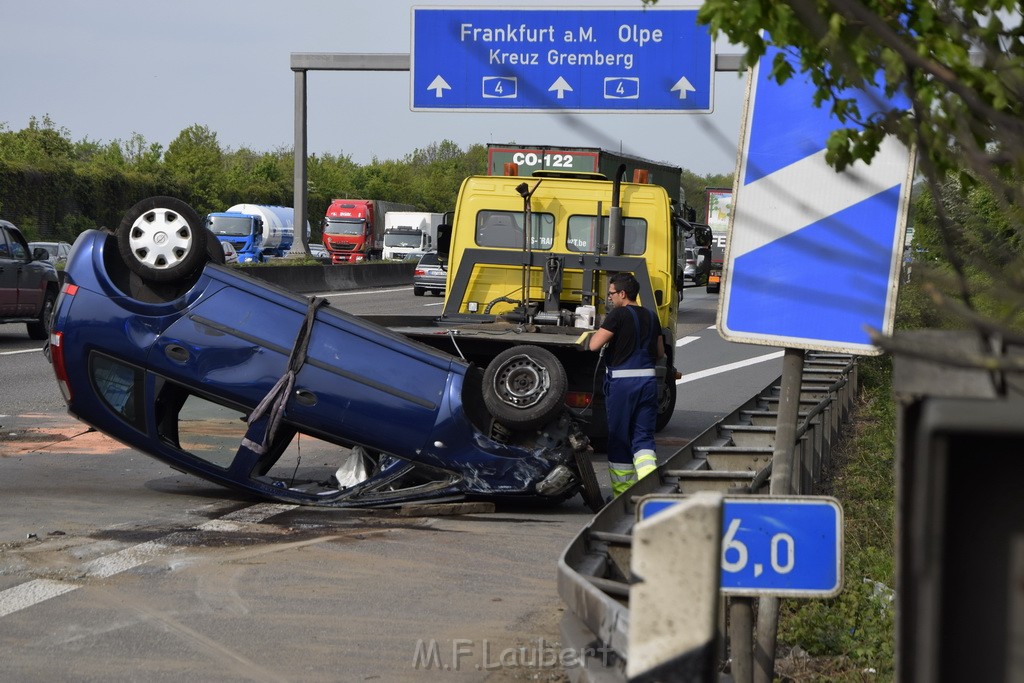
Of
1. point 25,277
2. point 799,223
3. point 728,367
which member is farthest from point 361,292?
point 799,223

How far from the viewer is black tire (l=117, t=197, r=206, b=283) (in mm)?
8672

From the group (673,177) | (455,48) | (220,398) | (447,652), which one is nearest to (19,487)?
(220,398)

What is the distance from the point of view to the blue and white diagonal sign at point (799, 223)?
4.11 metres

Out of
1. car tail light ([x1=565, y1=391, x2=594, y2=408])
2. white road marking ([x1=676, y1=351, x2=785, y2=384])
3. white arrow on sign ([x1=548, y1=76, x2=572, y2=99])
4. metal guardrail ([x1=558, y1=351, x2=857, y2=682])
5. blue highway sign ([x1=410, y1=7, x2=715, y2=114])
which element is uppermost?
blue highway sign ([x1=410, y1=7, x2=715, y2=114])

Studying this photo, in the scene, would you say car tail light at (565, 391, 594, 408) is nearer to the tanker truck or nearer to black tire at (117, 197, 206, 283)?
black tire at (117, 197, 206, 283)

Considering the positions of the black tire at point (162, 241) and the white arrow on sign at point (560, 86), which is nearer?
the black tire at point (162, 241)

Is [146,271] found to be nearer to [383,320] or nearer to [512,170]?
[383,320]

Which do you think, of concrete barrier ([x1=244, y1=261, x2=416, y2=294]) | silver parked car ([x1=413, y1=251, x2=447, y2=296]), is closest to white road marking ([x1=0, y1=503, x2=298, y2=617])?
concrete barrier ([x1=244, y1=261, x2=416, y2=294])

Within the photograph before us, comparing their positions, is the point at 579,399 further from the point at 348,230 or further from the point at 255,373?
the point at 348,230

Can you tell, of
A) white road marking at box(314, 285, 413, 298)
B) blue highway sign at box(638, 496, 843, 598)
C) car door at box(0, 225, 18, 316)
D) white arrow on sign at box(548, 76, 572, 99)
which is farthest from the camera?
white road marking at box(314, 285, 413, 298)

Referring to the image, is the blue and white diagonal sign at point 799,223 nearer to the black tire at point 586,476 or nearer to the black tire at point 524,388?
the black tire at point 586,476

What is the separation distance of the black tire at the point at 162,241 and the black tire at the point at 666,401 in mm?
5770

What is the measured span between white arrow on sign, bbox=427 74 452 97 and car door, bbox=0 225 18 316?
282 inches

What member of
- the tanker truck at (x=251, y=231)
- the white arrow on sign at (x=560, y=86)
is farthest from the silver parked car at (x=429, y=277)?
the white arrow on sign at (x=560, y=86)
